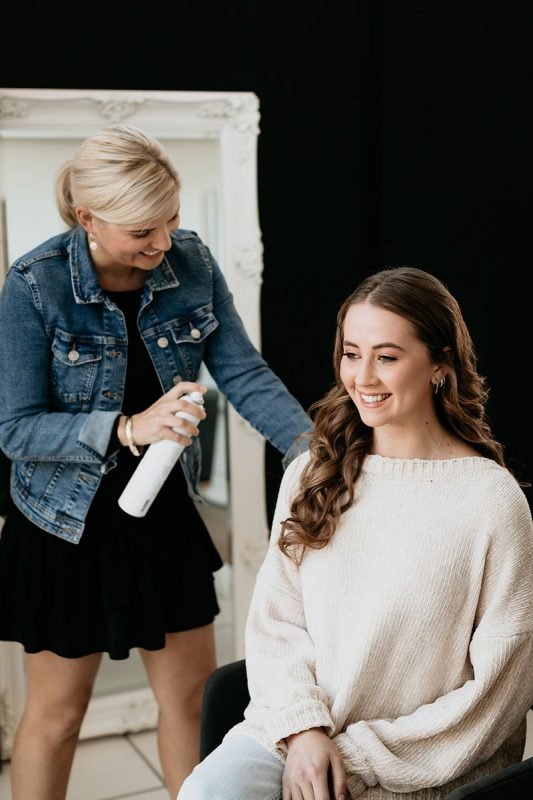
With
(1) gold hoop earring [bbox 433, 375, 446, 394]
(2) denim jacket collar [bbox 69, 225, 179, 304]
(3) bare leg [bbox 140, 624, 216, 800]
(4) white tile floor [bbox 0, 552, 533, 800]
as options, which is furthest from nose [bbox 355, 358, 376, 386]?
(4) white tile floor [bbox 0, 552, 533, 800]

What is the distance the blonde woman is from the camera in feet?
6.45

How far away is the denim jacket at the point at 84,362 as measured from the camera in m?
2.00

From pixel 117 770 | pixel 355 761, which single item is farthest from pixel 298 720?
pixel 117 770

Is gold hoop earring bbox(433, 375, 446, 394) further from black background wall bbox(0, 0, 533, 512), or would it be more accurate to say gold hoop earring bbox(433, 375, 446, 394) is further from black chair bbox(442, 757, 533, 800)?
black background wall bbox(0, 0, 533, 512)

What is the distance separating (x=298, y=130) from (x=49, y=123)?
26.8 inches

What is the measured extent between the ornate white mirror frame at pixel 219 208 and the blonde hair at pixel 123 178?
2.60 feet

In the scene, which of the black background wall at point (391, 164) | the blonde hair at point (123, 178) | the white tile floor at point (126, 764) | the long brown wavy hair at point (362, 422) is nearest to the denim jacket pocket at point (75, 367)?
the blonde hair at point (123, 178)

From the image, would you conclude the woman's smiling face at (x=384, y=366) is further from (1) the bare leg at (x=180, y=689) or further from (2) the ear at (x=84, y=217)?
(1) the bare leg at (x=180, y=689)

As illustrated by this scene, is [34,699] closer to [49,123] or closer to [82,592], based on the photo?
[82,592]

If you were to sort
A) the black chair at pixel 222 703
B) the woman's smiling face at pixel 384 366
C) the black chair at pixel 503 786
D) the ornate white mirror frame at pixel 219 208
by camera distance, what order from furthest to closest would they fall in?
the ornate white mirror frame at pixel 219 208 < the black chair at pixel 222 703 < the woman's smiling face at pixel 384 366 < the black chair at pixel 503 786

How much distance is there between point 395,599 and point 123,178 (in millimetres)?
861

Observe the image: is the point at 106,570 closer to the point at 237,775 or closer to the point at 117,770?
the point at 237,775

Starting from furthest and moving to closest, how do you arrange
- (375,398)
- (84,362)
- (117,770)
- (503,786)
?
(117,770) → (84,362) → (375,398) → (503,786)

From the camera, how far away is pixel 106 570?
2.11 metres
